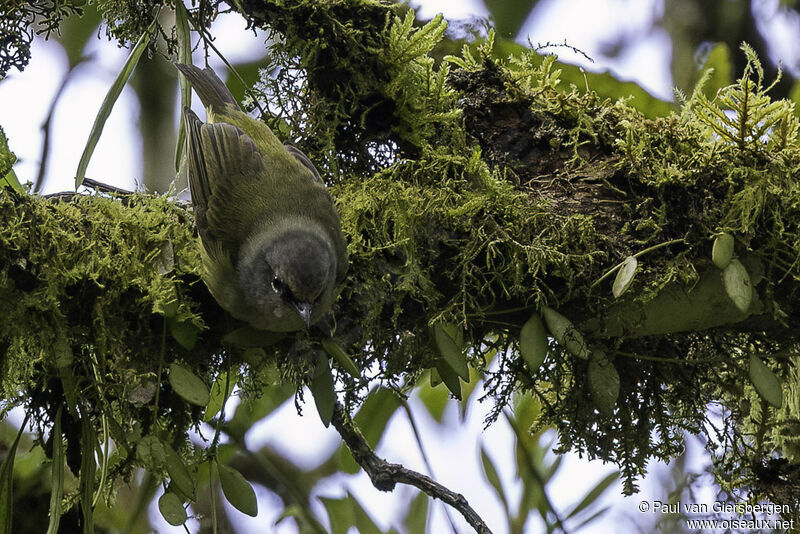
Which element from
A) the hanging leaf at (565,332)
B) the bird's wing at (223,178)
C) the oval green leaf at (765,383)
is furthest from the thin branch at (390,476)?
the oval green leaf at (765,383)

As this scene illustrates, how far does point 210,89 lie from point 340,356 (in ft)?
4.74

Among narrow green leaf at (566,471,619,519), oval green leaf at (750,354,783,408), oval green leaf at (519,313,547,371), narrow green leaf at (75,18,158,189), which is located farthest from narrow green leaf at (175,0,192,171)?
narrow green leaf at (566,471,619,519)

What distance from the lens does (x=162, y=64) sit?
401cm

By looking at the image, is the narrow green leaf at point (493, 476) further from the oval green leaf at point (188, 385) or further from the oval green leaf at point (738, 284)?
the oval green leaf at point (188, 385)

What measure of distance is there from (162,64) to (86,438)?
97.4 inches

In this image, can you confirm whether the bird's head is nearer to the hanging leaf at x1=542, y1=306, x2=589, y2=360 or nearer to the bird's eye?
the bird's eye

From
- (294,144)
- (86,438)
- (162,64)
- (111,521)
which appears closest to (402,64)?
(294,144)

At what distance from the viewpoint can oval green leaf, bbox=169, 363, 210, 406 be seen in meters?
1.88

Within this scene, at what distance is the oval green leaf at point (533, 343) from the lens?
Answer: 2047mm

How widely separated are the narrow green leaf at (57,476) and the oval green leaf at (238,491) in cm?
39

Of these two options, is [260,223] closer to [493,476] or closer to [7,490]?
[7,490]

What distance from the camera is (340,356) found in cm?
199

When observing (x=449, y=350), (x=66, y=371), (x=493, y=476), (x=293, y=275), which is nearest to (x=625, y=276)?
(x=449, y=350)

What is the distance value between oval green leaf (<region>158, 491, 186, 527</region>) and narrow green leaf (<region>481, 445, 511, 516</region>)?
5.77 feet
